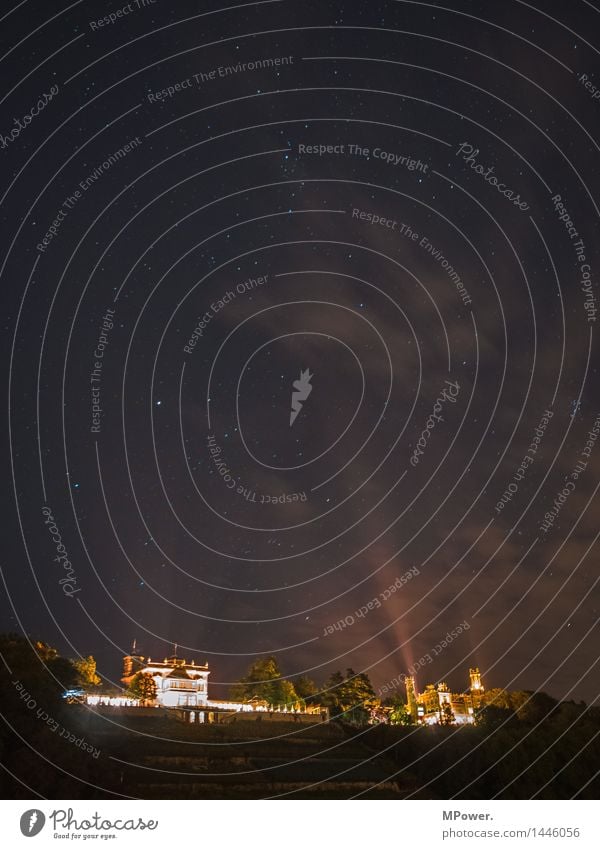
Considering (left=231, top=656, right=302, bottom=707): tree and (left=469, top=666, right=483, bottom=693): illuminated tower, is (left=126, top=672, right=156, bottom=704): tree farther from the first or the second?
(left=469, top=666, right=483, bottom=693): illuminated tower

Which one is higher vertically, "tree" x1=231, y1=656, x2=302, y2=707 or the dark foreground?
"tree" x1=231, y1=656, x2=302, y2=707

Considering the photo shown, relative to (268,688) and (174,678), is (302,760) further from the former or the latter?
(174,678)

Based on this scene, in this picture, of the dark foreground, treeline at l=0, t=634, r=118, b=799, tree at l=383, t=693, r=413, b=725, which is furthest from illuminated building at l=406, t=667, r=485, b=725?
treeline at l=0, t=634, r=118, b=799

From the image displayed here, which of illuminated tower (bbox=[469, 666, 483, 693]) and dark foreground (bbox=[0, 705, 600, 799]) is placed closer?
dark foreground (bbox=[0, 705, 600, 799])

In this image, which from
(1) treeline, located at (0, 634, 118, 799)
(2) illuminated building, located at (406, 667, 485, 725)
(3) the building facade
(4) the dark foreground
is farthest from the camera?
(2) illuminated building, located at (406, 667, 485, 725)

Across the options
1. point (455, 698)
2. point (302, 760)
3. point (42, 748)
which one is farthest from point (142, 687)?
point (455, 698)
